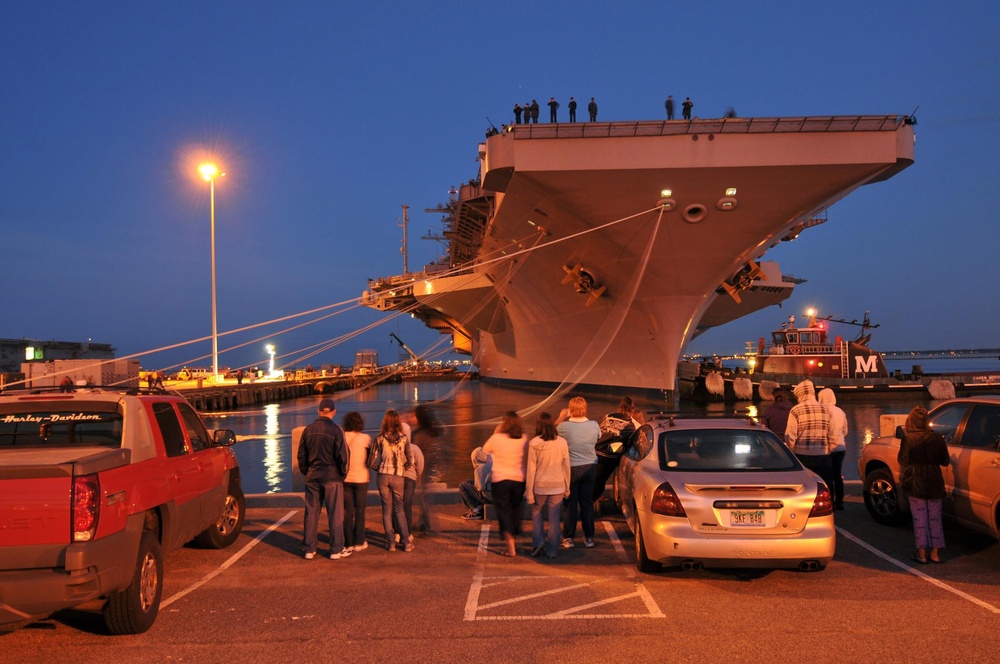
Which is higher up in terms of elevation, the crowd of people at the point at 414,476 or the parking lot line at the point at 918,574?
the crowd of people at the point at 414,476

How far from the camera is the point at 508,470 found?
7.09m

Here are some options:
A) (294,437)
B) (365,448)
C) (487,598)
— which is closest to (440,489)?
(294,437)

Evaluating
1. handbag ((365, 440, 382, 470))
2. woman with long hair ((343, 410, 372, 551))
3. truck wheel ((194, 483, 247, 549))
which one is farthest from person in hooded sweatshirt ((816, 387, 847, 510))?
truck wheel ((194, 483, 247, 549))

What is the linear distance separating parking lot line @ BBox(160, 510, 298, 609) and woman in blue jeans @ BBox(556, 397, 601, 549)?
327cm

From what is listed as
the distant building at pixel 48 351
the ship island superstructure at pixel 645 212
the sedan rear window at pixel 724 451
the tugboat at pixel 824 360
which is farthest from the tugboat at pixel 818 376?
the distant building at pixel 48 351

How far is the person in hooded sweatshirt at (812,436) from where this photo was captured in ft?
27.6

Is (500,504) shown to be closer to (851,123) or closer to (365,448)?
(365,448)

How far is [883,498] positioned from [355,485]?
5.86m

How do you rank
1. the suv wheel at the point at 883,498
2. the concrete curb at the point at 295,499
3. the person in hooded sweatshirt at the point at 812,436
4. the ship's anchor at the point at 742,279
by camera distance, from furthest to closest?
the ship's anchor at the point at 742,279, the concrete curb at the point at 295,499, the person in hooded sweatshirt at the point at 812,436, the suv wheel at the point at 883,498

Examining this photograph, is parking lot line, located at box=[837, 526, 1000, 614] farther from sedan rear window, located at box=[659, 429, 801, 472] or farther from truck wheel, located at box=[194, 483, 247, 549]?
truck wheel, located at box=[194, 483, 247, 549]

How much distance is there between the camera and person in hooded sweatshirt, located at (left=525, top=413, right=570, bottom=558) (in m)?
6.79

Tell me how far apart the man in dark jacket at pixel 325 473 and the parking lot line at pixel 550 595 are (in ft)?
4.74

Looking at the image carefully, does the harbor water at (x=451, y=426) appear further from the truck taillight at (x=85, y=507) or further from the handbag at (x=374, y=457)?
the truck taillight at (x=85, y=507)

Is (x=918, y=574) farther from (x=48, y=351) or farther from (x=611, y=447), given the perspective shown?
(x=48, y=351)
